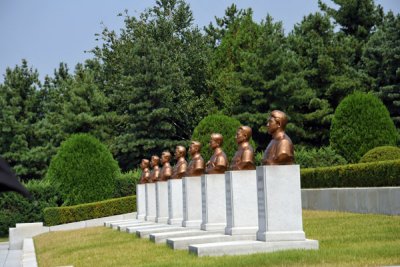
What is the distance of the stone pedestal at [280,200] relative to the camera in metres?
12.7

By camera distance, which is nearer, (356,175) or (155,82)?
(356,175)

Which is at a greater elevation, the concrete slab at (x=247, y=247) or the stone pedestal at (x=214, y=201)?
the stone pedestal at (x=214, y=201)

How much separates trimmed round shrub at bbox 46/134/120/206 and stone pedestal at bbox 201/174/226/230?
22.5 m

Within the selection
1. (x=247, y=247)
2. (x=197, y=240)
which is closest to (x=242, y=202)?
(x=197, y=240)

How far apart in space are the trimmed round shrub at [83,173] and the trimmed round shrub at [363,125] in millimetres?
13066

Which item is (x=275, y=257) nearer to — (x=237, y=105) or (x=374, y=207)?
(x=374, y=207)

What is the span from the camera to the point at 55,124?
51.8 m

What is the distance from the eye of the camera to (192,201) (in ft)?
66.9

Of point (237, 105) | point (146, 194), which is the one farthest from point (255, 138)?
point (146, 194)

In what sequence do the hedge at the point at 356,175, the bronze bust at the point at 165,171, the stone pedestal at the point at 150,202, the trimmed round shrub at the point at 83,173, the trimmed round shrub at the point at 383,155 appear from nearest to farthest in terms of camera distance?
the hedge at the point at 356,175 → the trimmed round shrub at the point at 383,155 → the bronze bust at the point at 165,171 → the stone pedestal at the point at 150,202 → the trimmed round shrub at the point at 83,173

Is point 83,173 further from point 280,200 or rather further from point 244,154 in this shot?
point 280,200

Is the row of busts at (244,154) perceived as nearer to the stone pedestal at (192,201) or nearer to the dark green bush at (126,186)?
the stone pedestal at (192,201)

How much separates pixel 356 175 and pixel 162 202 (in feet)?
23.6

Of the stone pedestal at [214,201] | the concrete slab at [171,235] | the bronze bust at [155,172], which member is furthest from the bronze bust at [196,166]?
the bronze bust at [155,172]
